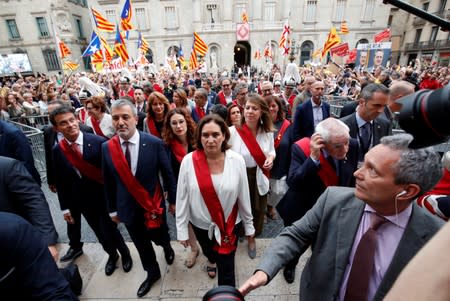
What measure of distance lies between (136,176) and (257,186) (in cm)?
152

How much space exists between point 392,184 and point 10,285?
84.2 inches

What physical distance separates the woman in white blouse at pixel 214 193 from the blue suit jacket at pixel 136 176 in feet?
1.41

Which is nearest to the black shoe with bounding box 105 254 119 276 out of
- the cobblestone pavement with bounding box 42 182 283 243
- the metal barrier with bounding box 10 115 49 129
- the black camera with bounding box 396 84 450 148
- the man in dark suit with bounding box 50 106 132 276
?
the man in dark suit with bounding box 50 106 132 276

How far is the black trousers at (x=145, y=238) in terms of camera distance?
2.47m

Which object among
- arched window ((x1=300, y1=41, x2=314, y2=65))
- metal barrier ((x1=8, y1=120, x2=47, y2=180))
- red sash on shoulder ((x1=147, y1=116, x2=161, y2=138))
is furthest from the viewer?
arched window ((x1=300, y1=41, x2=314, y2=65))

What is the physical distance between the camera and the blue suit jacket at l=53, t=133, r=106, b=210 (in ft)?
8.28

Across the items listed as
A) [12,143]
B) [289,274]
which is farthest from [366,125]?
[12,143]

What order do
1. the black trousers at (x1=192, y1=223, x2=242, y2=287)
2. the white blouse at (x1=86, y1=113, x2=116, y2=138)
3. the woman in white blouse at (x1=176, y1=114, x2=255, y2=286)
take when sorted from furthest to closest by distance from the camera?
the white blouse at (x1=86, y1=113, x2=116, y2=138)
the black trousers at (x1=192, y1=223, x2=242, y2=287)
the woman in white blouse at (x1=176, y1=114, x2=255, y2=286)

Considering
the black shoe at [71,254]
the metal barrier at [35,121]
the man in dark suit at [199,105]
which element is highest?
the man in dark suit at [199,105]

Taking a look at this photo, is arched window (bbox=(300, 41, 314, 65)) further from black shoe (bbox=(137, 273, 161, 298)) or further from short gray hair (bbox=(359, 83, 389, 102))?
black shoe (bbox=(137, 273, 161, 298))

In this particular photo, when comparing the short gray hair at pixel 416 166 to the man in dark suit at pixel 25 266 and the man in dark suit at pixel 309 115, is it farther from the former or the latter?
the man in dark suit at pixel 309 115

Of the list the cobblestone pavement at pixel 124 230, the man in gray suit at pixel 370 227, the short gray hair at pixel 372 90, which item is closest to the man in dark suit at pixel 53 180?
the cobblestone pavement at pixel 124 230

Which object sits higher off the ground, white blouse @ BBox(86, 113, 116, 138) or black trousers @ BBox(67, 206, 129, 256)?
white blouse @ BBox(86, 113, 116, 138)

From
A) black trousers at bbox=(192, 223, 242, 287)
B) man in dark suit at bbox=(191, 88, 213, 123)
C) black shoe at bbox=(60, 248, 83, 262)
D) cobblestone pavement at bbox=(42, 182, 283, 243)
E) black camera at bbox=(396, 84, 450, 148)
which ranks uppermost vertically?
black camera at bbox=(396, 84, 450, 148)
